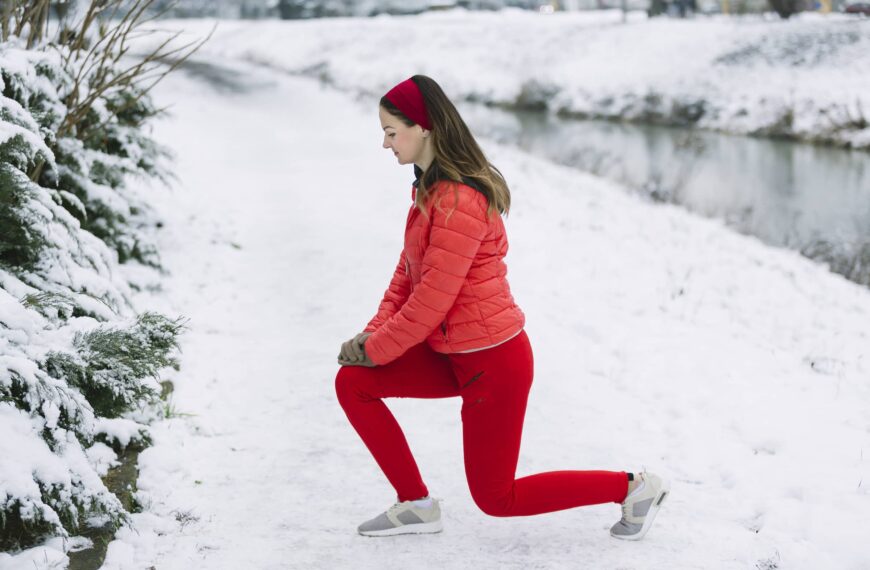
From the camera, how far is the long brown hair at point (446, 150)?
2852 millimetres

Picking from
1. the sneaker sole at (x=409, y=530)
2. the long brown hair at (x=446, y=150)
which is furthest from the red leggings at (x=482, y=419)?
the long brown hair at (x=446, y=150)

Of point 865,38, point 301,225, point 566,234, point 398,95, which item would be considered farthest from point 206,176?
point 865,38

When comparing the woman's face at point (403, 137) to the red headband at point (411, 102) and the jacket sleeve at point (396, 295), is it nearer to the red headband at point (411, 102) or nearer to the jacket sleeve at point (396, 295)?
the red headband at point (411, 102)

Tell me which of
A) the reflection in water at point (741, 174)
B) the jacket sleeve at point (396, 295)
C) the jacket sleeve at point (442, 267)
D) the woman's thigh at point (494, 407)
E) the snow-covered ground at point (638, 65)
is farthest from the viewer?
the snow-covered ground at point (638, 65)

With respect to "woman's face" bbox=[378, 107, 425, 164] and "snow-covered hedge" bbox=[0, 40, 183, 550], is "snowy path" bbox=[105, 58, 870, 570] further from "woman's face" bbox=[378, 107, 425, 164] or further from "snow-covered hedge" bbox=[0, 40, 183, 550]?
"woman's face" bbox=[378, 107, 425, 164]

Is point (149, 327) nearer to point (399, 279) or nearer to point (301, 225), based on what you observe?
point (399, 279)

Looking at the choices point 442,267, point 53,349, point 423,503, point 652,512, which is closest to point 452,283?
point 442,267

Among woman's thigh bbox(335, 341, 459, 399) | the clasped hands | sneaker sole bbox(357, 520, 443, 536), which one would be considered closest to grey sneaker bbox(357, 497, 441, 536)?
sneaker sole bbox(357, 520, 443, 536)

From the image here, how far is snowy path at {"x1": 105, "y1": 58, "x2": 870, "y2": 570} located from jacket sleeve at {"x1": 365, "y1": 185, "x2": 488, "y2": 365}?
0.99 metres

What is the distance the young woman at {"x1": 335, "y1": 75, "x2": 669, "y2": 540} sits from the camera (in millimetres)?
2852

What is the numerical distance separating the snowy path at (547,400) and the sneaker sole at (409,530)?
0.15 ft

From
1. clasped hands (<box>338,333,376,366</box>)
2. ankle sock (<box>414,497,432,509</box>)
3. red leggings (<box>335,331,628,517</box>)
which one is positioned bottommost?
ankle sock (<box>414,497,432,509</box>)

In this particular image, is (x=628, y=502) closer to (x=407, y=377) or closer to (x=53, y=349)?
(x=407, y=377)

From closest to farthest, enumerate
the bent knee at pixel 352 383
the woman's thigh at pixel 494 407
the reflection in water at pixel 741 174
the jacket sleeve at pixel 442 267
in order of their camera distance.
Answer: the jacket sleeve at pixel 442 267 < the woman's thigh at pixel 494 407 < the bent knee at pixel 352 383 < the reflection in water at pixel 741 174
